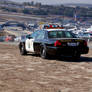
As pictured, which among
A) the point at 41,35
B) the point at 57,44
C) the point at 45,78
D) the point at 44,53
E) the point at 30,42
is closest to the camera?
the point at 45,78

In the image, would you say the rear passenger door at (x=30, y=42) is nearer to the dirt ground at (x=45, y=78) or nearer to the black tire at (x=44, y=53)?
the black tire at (x=44, y=53)

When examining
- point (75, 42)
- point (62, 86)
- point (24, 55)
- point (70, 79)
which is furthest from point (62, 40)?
point (62, 86)

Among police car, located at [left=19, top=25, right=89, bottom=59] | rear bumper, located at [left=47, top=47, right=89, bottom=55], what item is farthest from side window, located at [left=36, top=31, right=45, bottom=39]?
rear bumper, located at [left=47, top=47, right=89, bottom=55]

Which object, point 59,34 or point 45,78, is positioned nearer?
point 45,78

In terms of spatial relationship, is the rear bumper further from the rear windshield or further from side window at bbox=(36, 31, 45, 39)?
side window at bbox=(36, 31, 45, 39)

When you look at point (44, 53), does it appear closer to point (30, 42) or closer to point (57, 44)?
point (57, 44)

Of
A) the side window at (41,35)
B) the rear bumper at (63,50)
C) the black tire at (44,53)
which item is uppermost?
the side window at (41,35)

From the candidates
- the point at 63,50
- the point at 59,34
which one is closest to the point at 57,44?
the point at 63,50

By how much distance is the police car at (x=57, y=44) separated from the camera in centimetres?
1405

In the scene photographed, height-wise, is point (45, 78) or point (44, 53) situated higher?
point (45, 78)

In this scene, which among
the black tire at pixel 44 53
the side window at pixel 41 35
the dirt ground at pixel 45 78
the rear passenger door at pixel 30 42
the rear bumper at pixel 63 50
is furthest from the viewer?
the rear passenger door at pixel 30 42

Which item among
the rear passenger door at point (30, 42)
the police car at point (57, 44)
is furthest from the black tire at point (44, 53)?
the rear passenger door at point (30, 42)

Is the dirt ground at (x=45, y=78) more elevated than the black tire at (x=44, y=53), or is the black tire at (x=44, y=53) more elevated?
the dirt ground at (x=45, y=78)

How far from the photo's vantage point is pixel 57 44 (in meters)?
14.0
